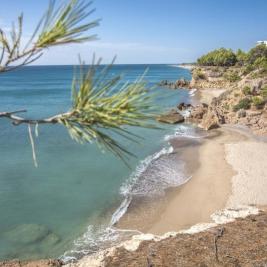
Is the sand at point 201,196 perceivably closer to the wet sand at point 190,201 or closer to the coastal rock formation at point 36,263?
the wet sand at point 190,201

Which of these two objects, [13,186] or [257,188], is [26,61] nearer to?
[257,188]

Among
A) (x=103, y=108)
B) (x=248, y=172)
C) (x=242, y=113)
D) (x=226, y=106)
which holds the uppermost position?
Result: (x=103, y=108)

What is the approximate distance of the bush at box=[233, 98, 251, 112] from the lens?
120 feet

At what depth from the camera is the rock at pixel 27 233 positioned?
14078mm

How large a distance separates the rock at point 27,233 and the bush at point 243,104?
87.8 feet

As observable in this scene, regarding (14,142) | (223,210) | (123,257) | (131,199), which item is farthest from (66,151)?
(123,257)

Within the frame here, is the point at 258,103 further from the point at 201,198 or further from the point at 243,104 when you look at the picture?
the point at 201,198

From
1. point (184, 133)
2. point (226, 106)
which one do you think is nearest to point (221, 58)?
point (226, 106)

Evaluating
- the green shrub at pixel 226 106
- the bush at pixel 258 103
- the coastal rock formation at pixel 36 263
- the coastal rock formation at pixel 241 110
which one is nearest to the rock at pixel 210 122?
the coastal rock formation at pixel 241 110

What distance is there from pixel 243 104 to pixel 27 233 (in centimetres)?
2757

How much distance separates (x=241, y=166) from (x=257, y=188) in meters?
3.82

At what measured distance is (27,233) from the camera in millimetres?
14539

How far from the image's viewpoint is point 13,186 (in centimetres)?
1972

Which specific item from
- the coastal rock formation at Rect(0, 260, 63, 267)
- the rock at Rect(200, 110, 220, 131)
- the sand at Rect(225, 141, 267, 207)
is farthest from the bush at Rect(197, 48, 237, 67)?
the coastal rock formation at Rect(0, 260, 63, 267)
